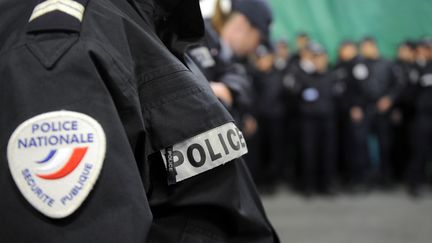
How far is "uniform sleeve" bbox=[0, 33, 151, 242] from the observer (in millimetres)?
968

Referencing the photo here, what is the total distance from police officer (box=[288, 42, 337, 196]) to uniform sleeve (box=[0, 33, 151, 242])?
752 cm

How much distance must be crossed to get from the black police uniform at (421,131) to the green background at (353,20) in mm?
1825

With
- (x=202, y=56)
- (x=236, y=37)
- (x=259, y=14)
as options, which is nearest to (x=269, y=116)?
(x=236, y=37)

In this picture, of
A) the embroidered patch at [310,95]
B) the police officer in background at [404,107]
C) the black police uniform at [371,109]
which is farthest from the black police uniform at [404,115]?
the embroidered patch at [310,95]

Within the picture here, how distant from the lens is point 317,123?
865cm

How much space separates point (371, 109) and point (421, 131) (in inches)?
28.5

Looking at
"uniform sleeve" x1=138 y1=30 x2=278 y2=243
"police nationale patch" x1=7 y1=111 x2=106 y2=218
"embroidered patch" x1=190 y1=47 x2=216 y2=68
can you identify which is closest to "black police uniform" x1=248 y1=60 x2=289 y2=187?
"embroidered patch" x1=190 y1=47 x2=216 y2=68

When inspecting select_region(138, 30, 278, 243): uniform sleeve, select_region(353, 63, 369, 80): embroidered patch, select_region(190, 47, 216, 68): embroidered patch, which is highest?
select_region(138, 30, 278, 243): uniform sleeve

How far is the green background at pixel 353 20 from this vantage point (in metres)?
10.3

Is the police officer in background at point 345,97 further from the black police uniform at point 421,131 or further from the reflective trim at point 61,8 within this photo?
the reflective trim at point 61,8

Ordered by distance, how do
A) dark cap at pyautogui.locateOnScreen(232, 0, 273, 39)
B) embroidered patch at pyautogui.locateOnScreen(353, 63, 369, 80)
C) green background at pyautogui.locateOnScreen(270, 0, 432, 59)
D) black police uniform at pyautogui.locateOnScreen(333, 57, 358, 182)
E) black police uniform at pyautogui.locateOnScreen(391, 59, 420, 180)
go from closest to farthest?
1. dark cap at pyautogui.locateOnScreen(232, 0, 273, 39)
2. embroidered patch at pyautogui.locateOnScreen(353, 63, 369, 80)
3. black police uniform at pyautogui.locateOnScreen(333, 57, 358, 182)
4. black police uniform at pyautogui.locateOnScreen(391, 59, 420, 180)
5. green background at pyautogui.locateOnScreen(270, 0, 432, 59)

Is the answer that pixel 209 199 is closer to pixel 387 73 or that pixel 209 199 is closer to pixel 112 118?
pixel 112 118

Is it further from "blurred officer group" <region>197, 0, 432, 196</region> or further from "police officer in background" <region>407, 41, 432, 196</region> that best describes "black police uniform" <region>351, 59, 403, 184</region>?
"police officer in background" <region>407, 41, 432, 196</region>

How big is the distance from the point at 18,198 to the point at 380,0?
1015cm
